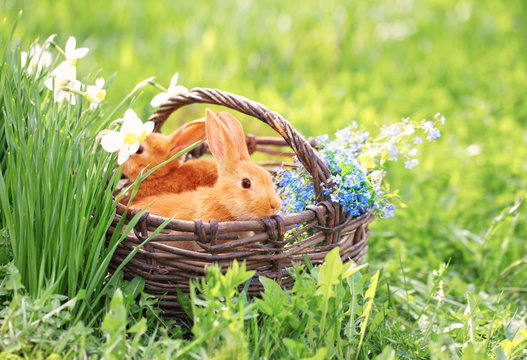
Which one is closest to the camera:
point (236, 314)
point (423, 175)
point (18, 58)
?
point (236, 314)

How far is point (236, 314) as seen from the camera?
1.89 m

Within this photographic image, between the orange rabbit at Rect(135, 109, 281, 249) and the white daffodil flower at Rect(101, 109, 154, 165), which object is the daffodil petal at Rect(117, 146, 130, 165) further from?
the orange rabbit at Rect(135, 109, 281, 249)

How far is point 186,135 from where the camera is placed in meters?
2.80

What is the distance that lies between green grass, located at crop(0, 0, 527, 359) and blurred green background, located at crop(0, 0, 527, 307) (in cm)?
2

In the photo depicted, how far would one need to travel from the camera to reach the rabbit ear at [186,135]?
277cm

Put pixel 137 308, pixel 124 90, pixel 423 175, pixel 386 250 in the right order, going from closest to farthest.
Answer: pixel 137 308, pixel 386 250, pixel 423 175, pixel 124 90

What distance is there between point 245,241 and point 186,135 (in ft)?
2.75

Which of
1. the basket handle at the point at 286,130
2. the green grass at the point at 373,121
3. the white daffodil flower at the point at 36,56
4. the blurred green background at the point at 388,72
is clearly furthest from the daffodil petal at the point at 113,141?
the blurred green background at the point at 388,72

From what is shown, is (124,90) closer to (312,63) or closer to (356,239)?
(312,63)

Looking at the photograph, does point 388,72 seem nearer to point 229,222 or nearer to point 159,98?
point 159,98

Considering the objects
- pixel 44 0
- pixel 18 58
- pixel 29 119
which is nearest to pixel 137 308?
pixel 29 119

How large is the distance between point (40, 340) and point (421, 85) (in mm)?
4450

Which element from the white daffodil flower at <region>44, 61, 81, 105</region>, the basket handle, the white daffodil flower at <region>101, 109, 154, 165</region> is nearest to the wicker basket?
the basket handle

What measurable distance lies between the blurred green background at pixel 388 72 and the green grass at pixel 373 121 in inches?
0.6
